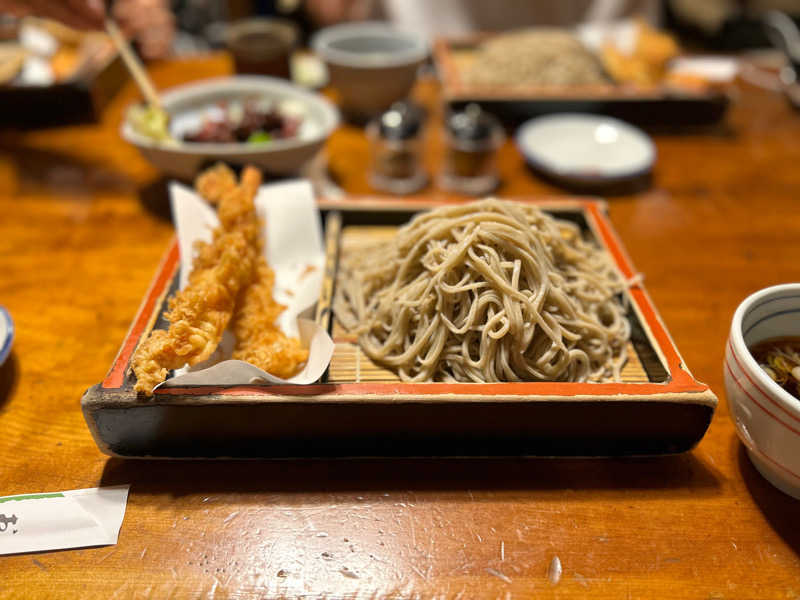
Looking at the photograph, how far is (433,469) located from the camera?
1.56m

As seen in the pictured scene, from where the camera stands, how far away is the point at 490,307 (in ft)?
5.61

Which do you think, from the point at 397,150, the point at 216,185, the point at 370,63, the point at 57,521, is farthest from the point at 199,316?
the point at 370,63

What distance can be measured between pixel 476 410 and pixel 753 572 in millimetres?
736

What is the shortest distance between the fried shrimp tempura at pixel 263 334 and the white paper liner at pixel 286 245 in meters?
0.04

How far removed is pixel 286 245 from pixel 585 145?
1.94 m

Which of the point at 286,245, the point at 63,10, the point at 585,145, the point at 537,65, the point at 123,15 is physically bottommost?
the point at 585,145

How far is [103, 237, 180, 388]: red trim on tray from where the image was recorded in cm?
146

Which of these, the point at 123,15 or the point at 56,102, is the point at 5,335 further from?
the point at 123,15

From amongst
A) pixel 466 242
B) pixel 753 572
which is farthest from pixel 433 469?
pixel 753 572

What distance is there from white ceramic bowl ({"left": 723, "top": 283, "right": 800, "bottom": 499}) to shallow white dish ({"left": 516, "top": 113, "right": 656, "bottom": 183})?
1514 mm

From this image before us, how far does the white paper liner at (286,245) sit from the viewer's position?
1.75m

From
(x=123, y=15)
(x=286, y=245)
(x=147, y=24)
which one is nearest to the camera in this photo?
(x=286, y=245)

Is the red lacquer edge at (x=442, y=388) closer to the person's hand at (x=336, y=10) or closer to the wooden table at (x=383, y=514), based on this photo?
the wooden table at (x=383, y=514)

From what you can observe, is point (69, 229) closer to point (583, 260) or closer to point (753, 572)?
point (583, 260)
